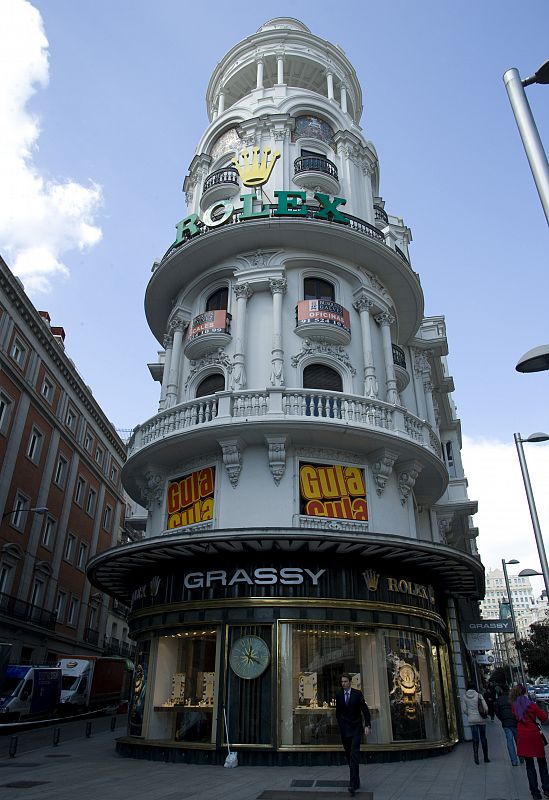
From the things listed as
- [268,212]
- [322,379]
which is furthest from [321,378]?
[268,212]

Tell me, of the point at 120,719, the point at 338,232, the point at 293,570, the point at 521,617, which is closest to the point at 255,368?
the point at 338,232

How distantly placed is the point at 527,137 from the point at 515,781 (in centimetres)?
1179

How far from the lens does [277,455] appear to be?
17688 mm

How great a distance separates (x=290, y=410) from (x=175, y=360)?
6.37m

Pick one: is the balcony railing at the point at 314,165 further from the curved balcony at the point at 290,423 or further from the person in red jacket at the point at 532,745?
the person in red jacket at the point at 532,745

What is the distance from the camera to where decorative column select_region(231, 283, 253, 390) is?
19516mm

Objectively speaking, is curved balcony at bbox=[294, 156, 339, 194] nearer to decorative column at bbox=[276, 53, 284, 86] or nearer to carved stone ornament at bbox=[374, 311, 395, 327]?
decorative column at bbox=[276, 53, 284, 86]

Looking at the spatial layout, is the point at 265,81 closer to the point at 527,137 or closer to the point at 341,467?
the point at 341,467

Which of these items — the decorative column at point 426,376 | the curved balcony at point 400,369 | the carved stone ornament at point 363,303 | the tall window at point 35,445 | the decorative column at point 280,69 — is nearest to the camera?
the carved stone ornament at point 363,303

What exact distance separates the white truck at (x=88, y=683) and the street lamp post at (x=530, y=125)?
Answer: 31.8 m

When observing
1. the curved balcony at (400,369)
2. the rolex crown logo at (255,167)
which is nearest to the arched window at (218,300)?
the rolex crown logo at (255,167)

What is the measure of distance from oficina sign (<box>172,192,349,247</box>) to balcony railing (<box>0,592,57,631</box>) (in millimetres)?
23124

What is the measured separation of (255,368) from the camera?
66.2 ft

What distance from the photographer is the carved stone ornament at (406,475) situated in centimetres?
1914
